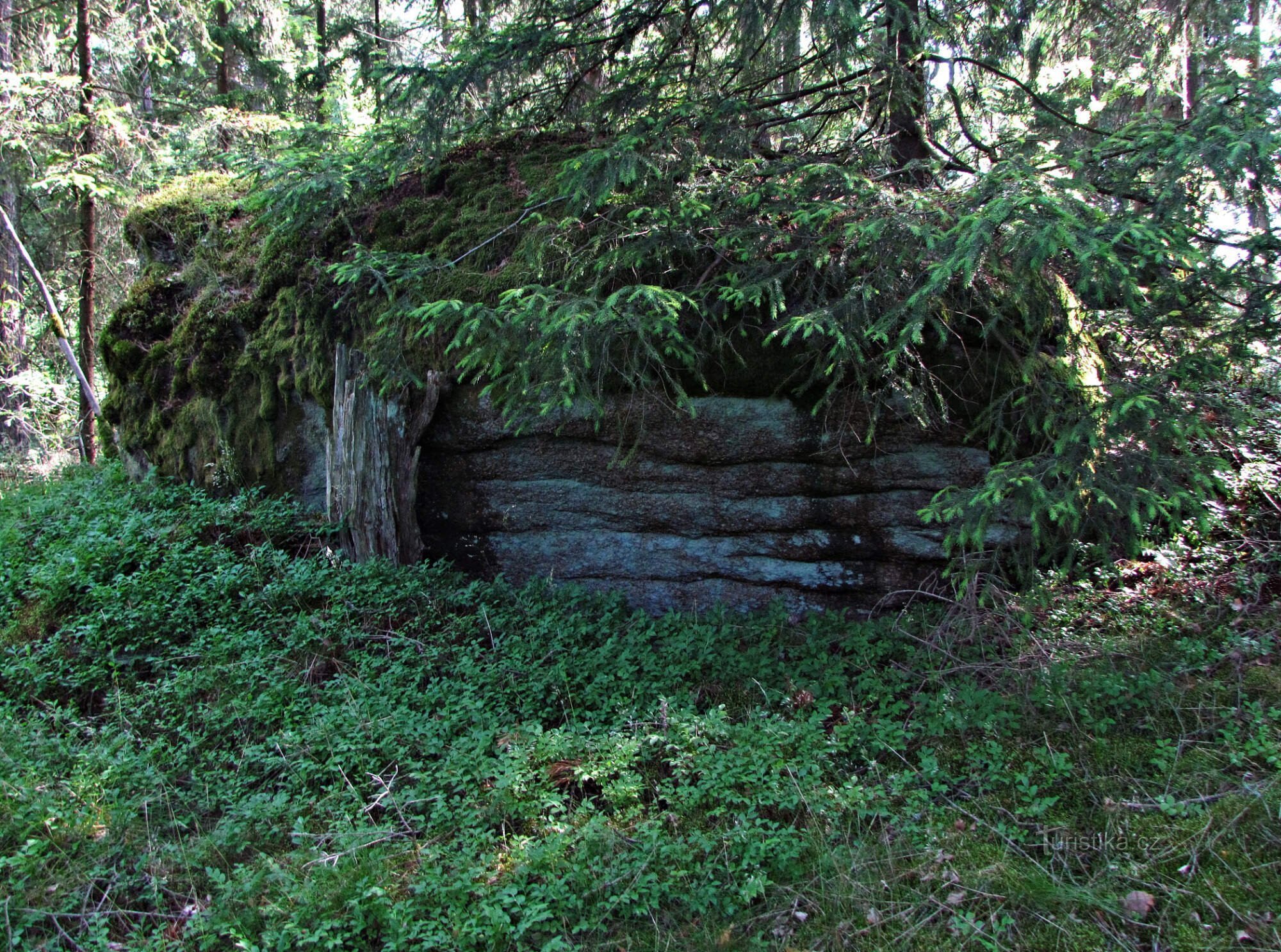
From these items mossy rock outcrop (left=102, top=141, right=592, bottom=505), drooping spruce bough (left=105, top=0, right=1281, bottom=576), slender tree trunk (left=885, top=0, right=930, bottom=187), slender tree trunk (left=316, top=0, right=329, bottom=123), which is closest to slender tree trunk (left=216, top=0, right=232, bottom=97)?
slender tree trunk (left=316, top=0, right=329, bottom=123)

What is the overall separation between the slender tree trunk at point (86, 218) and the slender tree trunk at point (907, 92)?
9.90 meters

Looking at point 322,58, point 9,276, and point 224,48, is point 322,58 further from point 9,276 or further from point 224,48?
point 9,276

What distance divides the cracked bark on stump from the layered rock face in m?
0.12

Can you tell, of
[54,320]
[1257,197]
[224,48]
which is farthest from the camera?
[224,48]

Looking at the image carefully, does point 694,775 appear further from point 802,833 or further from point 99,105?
point 99,105

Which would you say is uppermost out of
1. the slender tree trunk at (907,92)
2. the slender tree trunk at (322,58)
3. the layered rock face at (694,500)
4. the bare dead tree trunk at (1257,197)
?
the slender tree trunk at (322,58)

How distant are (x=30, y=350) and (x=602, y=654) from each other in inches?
542

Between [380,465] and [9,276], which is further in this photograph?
[9,276]

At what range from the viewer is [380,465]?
20.3ft

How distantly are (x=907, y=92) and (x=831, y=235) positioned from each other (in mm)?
1543

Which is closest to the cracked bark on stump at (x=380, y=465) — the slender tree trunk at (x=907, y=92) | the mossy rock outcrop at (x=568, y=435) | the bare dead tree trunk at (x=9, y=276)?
the mossy rock outcrop at (x=568, y=435)

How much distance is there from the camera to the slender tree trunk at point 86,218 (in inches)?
419

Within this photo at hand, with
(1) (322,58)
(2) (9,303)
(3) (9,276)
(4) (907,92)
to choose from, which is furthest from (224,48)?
(4) (907,92)

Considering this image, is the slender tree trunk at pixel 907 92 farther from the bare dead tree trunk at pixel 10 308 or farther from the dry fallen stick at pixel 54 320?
the bare dead tree trunk at pixel 10 308
